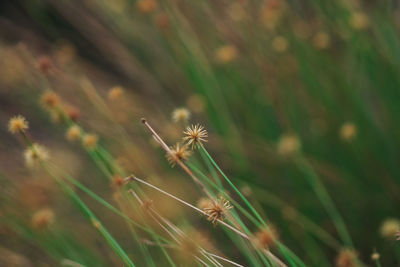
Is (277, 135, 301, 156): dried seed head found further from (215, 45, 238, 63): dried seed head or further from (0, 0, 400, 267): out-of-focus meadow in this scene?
(215, 45, 238, 63): dried seed head

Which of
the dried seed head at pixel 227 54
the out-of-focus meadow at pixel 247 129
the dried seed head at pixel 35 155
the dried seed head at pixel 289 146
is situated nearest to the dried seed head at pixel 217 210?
the dried seed head at pixel 35 155

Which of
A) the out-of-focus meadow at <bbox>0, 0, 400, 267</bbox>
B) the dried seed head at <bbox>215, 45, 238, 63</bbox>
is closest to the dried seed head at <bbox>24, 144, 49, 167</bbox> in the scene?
the out-of-focus meadow at <bbox>0, 0, 400, 267</bbox>

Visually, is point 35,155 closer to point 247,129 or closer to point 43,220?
point 43,220

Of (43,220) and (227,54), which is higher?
(227,54)

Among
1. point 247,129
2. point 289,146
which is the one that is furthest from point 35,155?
point 247,129

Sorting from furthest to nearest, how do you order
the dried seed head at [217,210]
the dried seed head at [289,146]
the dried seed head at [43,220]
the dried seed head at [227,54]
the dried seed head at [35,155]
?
the dried seed head at [227,54] → the dried seed head at [289,146] → the dried seed head at [43,220] → the dried seed head at [35,155] → the dried seed head at [217,210]

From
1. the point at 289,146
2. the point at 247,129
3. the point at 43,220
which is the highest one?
the point at 247,129

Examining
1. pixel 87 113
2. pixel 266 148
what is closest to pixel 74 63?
pixel 87 113

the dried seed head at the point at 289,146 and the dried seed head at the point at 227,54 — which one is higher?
the dried seed head at the point at 227,54

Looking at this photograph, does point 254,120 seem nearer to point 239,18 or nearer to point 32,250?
point 239,18

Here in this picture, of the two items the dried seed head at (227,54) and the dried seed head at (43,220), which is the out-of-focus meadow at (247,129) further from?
the dried seed head at (43,220)

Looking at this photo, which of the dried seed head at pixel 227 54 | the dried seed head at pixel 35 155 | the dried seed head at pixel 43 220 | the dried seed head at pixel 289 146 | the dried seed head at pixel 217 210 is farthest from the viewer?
the dried seed head at pixel 227 54
